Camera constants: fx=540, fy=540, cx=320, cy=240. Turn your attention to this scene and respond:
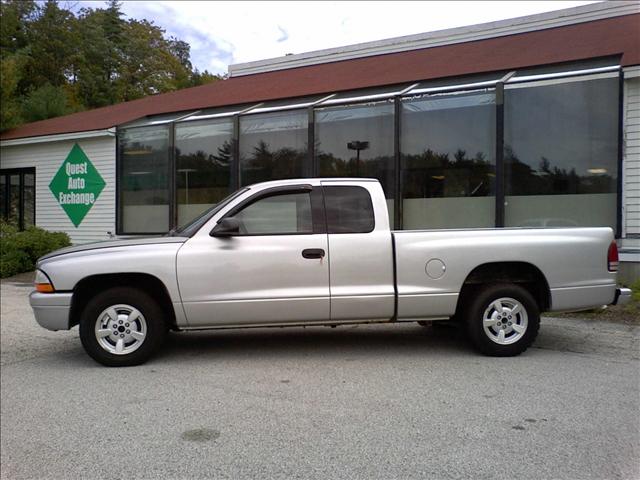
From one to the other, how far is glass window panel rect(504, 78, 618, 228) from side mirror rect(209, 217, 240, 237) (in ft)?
19.7

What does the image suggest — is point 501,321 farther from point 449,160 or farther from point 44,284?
point 449,160

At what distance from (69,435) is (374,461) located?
7.18 feet

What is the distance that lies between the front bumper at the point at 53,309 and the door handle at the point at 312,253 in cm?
237

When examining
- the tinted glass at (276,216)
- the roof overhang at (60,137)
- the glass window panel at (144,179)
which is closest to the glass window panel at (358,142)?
the glass window panel at (144,179)

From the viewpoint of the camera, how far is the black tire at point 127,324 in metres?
5.39

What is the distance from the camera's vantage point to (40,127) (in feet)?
57.1

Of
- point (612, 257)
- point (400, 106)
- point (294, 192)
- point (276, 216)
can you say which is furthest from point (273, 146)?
point (612, 257)

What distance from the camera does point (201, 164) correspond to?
42.3ft

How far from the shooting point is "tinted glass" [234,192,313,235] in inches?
221

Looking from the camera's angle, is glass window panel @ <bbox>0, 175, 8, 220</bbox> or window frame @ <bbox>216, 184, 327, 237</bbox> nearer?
window frame @ <bbox>216, 184, 327, 237</bbox>

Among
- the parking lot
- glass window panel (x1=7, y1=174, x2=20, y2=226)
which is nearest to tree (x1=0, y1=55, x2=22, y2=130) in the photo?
glass window panel (x1=7, y1=174, x2=20, y2=226)

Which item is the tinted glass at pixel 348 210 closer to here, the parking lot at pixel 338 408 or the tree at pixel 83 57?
the parking lot at pixel 338 408

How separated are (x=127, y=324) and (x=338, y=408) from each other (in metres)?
2.44

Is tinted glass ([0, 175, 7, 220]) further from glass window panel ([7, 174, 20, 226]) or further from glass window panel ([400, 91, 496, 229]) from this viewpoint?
glass window panel ([400, 91, 496, 229])
